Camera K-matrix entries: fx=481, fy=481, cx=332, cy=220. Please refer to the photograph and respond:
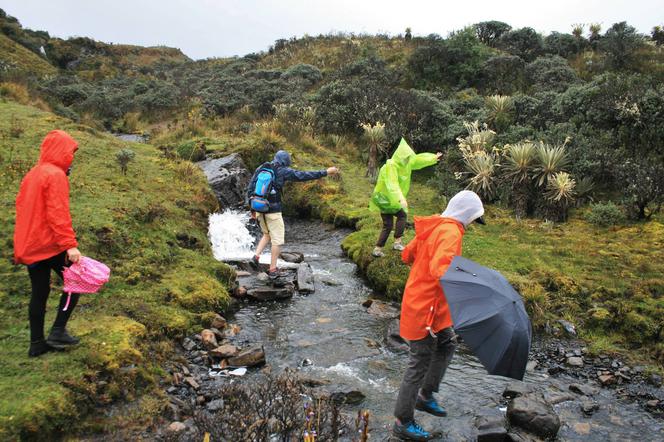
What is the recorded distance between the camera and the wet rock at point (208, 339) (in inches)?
259

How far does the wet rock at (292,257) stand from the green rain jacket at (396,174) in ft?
7.89

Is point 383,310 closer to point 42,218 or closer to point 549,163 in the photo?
point 42,218

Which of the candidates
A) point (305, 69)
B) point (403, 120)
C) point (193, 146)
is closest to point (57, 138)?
point (193, 146)

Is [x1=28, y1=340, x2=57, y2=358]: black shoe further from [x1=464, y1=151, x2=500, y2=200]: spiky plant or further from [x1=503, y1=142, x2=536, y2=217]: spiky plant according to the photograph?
[x1=464, y1=151, x2=500, y2=200]: spiky plant

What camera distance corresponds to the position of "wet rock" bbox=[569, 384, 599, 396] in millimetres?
5902

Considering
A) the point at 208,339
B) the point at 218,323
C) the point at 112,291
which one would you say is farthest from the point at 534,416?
the point at 112,291

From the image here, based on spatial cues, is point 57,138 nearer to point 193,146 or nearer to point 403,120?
point 193,146

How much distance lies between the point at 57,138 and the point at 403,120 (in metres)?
15.9

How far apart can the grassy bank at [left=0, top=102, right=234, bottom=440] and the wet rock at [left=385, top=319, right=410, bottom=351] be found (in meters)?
2.75

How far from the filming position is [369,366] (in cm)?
643

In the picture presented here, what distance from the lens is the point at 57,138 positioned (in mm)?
5008

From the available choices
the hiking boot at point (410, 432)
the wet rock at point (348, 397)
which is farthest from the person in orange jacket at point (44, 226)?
the hiking boot at point (410, 432)

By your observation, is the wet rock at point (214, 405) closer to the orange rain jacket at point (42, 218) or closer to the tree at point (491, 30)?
the orange rain jacket at point (42, 218)

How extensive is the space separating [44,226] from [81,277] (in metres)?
0.65
